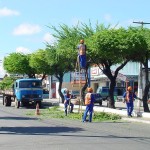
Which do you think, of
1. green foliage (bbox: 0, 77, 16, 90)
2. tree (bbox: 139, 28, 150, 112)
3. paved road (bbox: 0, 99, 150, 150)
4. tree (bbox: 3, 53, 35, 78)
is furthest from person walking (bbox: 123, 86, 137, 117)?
tree (bbox: 3, 53, 35, 78)

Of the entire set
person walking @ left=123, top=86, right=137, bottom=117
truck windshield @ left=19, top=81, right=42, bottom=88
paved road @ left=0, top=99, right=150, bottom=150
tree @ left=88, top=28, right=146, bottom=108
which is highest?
tree @ left=88, top=28, right=146, bottom=108

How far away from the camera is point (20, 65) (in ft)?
193

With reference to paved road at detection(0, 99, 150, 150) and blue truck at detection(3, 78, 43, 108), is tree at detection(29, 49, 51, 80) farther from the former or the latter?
paved road at detection(0, 99, 150, 150)

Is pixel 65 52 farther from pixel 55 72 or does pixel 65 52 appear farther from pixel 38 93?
pixel 55 72

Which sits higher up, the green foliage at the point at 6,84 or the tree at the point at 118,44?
the tree at the point at 118,44

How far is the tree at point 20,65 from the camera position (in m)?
58.5

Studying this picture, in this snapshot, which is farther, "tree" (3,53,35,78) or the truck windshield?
"tree" (3,53,35,78)

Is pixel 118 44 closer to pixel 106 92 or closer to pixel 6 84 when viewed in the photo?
pixel 106 92

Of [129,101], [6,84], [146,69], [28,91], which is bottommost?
[129,101]

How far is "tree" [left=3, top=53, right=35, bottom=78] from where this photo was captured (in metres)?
58.5

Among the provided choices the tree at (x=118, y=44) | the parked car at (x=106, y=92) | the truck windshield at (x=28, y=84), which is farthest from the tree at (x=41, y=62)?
the tree at (x=118, y=44)

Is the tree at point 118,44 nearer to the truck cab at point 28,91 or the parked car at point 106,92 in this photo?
the truck cab at point 28,91

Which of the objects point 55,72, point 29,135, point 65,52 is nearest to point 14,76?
point 55,72

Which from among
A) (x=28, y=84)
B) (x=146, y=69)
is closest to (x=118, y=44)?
(x=146, y=69)
